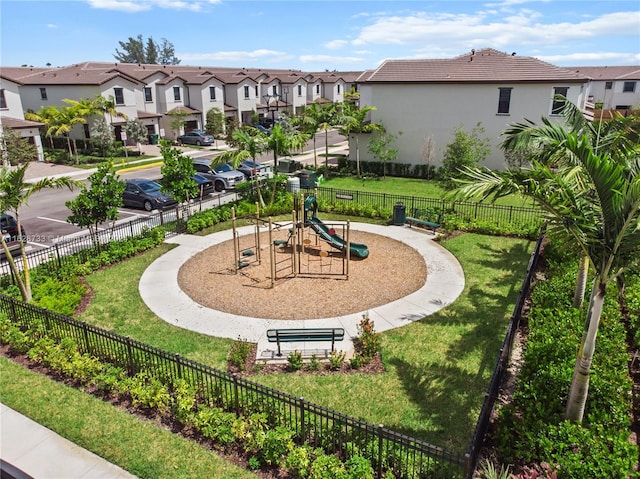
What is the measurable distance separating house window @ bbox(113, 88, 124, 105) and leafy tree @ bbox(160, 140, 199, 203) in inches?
1088

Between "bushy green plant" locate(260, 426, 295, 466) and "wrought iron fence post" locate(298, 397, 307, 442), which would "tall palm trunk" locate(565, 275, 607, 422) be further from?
"bushy green plant" locate(260, 426, 295, 466)

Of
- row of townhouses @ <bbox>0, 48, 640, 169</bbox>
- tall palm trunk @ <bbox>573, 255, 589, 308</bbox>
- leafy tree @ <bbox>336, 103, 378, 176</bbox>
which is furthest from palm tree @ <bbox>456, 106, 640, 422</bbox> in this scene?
leafy tree @ <bbox>336, 103, 378, 176</bbox>

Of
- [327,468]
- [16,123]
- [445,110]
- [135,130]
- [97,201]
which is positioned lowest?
[327,468]

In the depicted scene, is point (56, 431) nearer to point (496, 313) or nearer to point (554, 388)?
point (554, 388)

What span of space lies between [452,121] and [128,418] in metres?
29.0

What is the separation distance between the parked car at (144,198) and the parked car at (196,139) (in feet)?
80.1

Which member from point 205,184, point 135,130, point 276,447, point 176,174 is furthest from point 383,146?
point 276,447

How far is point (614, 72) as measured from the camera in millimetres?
64688

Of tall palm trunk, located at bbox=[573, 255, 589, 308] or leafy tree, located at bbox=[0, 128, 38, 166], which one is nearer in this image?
tall palm trunk, located at bbox=[573, 255, 589, 308]

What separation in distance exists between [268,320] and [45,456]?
617 cm

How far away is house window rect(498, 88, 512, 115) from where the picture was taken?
30484 millimetres

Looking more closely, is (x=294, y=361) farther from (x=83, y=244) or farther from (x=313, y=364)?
(x=83, y=244)

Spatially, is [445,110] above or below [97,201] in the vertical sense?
above

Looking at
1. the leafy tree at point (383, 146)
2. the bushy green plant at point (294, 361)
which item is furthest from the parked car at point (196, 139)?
the bushy green plant at point (294, 361)
